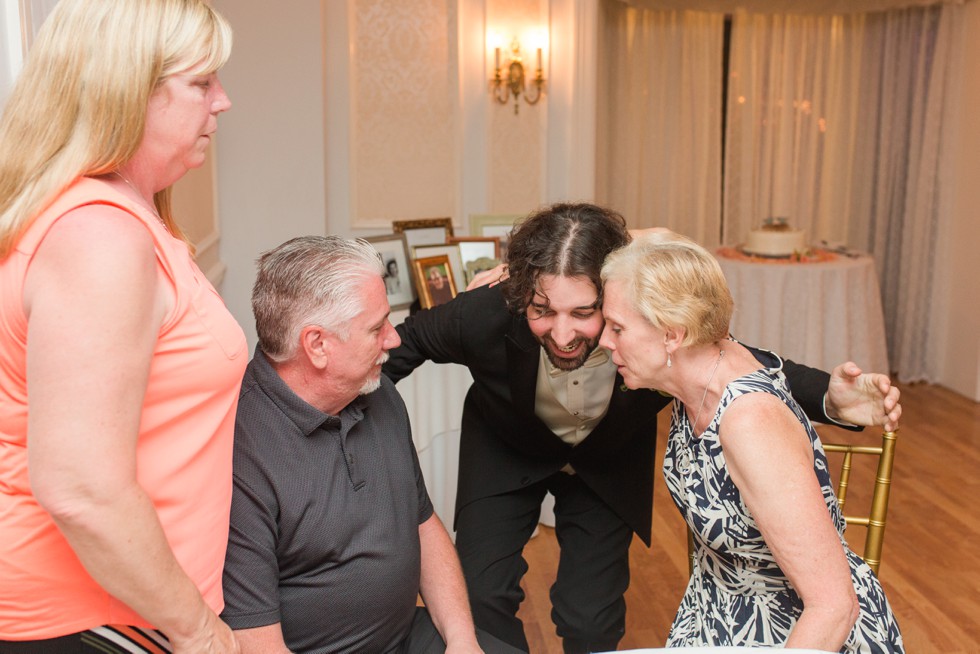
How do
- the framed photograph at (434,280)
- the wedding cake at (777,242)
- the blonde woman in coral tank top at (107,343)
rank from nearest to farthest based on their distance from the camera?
the blonde woman in coral tank top at (107,343), the framed photograph at (434,280), the wedding cake at (777,242)

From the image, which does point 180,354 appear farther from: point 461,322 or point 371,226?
point 371,226

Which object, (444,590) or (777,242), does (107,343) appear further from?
(777,242)

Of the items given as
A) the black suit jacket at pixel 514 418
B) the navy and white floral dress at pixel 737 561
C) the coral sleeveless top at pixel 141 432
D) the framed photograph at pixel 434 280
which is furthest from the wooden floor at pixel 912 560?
the coral sleeveless top at pixel 141 432

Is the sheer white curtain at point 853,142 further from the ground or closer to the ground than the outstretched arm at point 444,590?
further from the ground

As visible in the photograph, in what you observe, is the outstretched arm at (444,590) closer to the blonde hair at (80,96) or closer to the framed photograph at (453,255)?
the blonde hair at (80,96)

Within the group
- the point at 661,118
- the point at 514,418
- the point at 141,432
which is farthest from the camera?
the point at 661,118

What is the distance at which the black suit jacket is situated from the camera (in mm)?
2305

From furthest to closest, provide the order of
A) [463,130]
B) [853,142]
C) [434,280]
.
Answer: [853,142], [463,130], [434,280]

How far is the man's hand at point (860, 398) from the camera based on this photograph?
186 cm

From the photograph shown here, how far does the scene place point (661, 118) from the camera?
6762 millimetres

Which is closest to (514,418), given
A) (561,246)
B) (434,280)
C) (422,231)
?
(561,246)

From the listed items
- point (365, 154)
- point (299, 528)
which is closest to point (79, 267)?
point (299, 528)

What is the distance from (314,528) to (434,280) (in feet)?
7.97

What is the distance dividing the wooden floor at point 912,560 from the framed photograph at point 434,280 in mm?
1033
